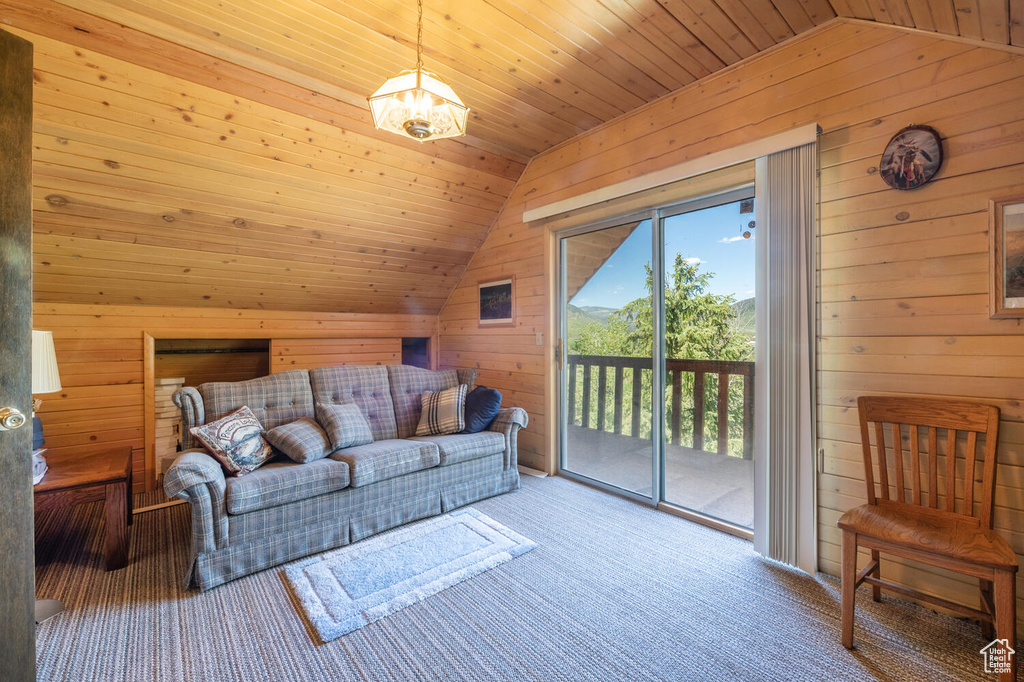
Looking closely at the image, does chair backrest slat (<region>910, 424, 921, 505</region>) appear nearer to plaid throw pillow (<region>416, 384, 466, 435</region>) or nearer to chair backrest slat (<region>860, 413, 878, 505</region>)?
chair backrest slat (<region>860, 413, 878, 505</region>)

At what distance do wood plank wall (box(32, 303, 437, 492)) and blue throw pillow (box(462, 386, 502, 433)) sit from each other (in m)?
2.12

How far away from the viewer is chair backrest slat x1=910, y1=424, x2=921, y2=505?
195 centimetres

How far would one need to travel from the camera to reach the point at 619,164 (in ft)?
10.6

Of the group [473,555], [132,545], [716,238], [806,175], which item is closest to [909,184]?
[806,175]

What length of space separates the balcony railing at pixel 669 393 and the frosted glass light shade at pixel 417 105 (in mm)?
2038

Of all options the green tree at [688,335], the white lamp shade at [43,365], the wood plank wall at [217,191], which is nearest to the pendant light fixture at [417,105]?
the wood plank wall at [217,191]

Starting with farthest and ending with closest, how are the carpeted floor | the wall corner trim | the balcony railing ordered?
1. the balcony railing
2. the wall corner trim
3. the carpeted floor

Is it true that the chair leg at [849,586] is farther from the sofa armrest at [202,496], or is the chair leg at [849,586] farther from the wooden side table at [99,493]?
the wooden side table at [99,493]

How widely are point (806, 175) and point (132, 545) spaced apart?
4126 mm

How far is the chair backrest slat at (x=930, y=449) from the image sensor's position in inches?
70.8

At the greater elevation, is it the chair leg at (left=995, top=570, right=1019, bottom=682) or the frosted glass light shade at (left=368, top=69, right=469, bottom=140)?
the frosted glass light shade at (left=368, top=69, right=469, bottom=140)

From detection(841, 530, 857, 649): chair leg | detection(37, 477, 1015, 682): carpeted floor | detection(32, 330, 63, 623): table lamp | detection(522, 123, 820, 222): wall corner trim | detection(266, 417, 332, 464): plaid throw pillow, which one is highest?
detection(522, 123, 820, 222): wall corner trim

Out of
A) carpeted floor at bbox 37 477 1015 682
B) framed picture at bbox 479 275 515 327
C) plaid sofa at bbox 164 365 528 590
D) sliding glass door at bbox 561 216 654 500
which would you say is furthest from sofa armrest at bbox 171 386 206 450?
sliding glass door at bbox 561 216 654 500

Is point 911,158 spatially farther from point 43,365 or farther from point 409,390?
point 43,365
